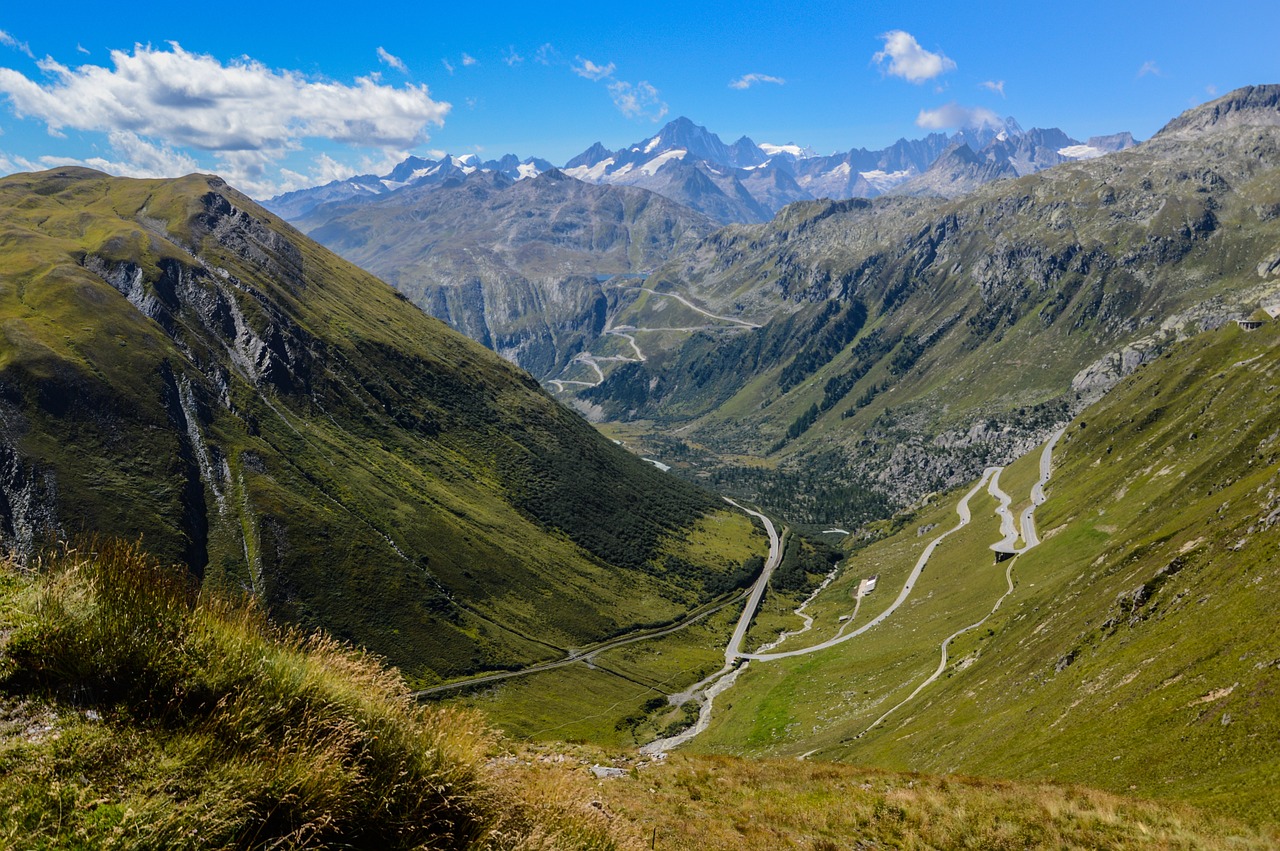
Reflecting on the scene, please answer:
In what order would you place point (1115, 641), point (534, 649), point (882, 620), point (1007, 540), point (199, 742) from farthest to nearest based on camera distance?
point (534, 649)
point (882, 620)
point (1007, 540)
point (1115, 641)
point (199, 742)

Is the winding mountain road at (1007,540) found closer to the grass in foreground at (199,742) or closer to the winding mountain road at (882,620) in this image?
the winding mountain road at (882,620)

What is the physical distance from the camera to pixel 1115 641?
5934 centimetres

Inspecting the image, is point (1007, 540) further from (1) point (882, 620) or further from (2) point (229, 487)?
(2) point (229, 487)

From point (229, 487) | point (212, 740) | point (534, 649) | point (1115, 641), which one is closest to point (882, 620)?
point (534, 649)

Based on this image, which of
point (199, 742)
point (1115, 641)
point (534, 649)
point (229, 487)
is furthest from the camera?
point (534, 649)

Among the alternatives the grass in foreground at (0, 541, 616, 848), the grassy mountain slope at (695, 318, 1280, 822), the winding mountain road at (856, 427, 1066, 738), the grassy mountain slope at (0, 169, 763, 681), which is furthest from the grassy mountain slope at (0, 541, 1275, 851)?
the grassy mountain slope at (0, 169, 763, 681)

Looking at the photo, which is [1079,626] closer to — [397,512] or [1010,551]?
[1010,551]

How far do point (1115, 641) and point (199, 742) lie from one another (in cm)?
7214

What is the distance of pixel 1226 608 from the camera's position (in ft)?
164

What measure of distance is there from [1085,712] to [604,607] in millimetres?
151351

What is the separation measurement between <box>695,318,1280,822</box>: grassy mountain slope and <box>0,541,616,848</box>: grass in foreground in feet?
97.8

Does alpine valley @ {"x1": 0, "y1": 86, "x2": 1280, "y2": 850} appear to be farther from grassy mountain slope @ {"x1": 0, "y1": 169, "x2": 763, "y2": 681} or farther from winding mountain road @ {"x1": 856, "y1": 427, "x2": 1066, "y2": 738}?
winding mountain road @ {"x1": 856, "y1": 427, "x2": 1066, "y2": 738}

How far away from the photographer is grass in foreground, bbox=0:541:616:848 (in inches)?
296

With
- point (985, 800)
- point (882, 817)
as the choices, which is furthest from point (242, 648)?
point (985, 800)
